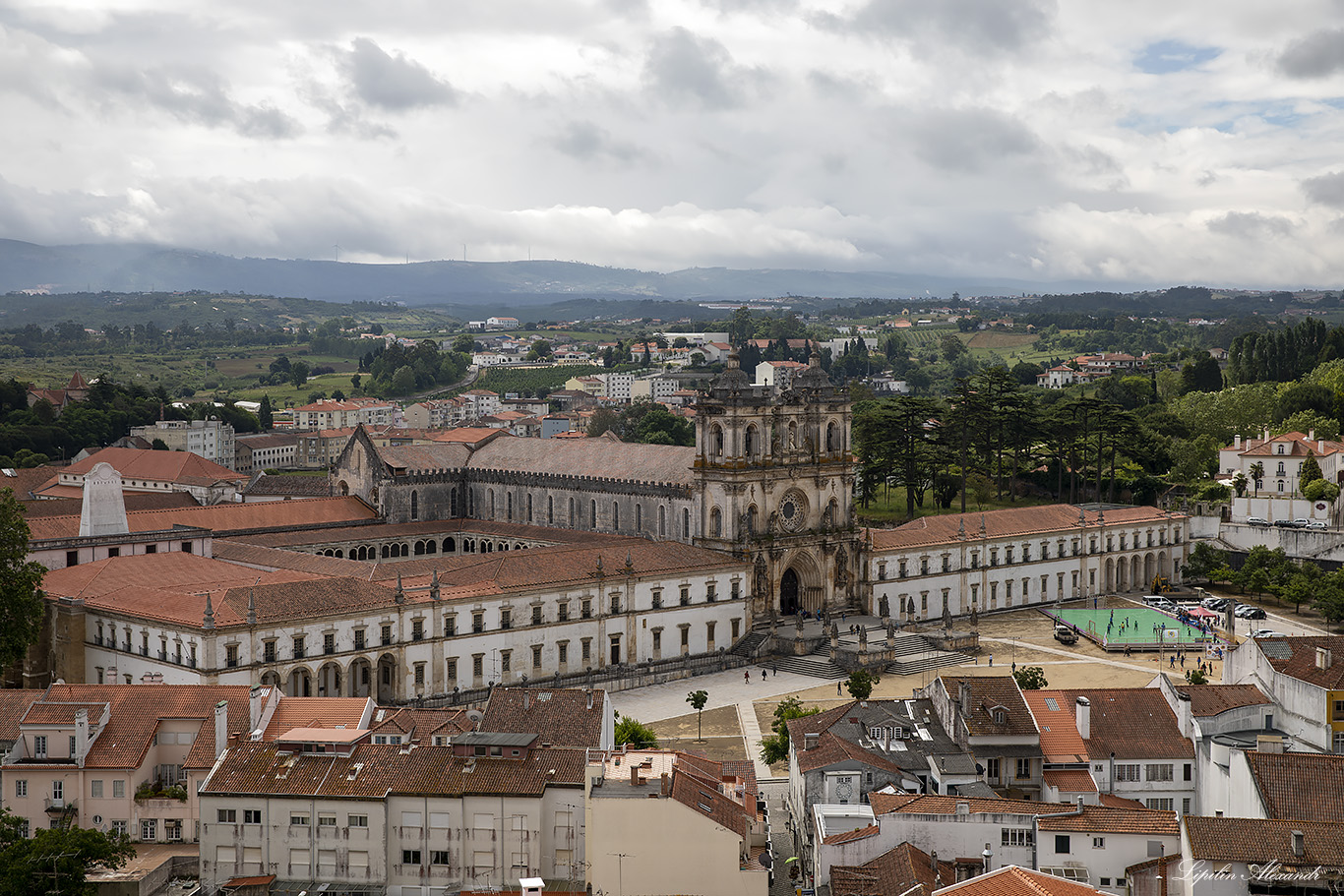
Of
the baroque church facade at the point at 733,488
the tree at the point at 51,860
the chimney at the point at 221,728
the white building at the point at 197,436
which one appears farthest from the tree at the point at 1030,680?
the white building at the point at 197,436

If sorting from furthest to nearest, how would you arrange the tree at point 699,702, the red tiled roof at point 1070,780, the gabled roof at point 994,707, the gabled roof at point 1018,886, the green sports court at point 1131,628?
the green sports court at point 1131,628
the tree at point 699,702
the gabled roof at point 994,707
the red tiled roof at point 1070,780
the gabled roof at point 1018,886

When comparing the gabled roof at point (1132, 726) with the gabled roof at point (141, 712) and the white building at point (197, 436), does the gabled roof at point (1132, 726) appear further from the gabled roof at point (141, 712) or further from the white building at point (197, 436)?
the white building at point (197, 436)

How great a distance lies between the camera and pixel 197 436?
17800 cm

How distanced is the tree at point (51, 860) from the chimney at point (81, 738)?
569 cm

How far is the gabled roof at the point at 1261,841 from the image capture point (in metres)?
38.4

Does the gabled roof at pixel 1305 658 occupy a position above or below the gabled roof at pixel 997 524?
above

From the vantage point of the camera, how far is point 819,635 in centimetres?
8600

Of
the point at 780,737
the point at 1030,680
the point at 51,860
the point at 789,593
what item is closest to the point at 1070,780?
the point at 780,737

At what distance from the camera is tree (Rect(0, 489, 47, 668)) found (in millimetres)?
64562

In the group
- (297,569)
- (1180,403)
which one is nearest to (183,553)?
(297,569)

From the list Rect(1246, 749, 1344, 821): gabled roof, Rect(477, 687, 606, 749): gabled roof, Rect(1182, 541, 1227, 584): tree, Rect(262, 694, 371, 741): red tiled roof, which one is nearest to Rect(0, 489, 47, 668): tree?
Rect(262, 694, 371, 741): red tiled roof

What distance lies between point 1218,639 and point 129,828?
64064 mm

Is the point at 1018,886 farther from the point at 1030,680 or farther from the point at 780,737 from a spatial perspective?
the point at 1030,680

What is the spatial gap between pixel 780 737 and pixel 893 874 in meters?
18.9
